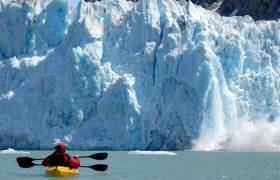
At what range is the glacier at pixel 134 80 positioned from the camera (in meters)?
38.2

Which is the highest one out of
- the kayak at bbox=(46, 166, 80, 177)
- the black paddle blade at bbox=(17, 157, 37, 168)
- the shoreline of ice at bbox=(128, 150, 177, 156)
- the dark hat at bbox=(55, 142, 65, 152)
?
the dark hat at bbox=(55, 142, 65, 152)

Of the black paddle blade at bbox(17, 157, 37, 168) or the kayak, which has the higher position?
the black paddle blade at bbox(17, 157, 37, 168)

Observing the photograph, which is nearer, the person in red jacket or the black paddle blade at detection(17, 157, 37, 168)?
A: the person in red jacket

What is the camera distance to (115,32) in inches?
1608

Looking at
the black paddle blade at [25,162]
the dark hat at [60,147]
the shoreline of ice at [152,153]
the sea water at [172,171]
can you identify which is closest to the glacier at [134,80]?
the shoreline of ice at [152,153]

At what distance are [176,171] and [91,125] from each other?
15.0 m

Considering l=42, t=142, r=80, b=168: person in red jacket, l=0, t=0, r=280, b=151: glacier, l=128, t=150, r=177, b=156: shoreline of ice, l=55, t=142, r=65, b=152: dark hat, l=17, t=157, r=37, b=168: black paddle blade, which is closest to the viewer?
l=55, t=142, r=65, b=152: dark hat

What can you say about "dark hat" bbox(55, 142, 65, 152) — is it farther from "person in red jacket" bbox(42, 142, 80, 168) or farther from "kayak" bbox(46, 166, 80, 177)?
"kayak" bbox(46, 166, 80, 177)

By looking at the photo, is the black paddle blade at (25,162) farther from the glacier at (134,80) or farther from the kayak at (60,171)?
the glacier at (134,80)

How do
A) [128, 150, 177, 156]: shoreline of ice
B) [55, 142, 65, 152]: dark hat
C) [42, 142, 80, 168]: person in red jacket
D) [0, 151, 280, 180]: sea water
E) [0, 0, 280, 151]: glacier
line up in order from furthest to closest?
[0, 0, 280, 151]: glacier → [128, 150, 177, 156]: shoreline of ice → [42, 142, 80, 168]: person in red jacket → [55, 142, 65, 152]: dark hat → [0, 151, 280, 180]: sea water

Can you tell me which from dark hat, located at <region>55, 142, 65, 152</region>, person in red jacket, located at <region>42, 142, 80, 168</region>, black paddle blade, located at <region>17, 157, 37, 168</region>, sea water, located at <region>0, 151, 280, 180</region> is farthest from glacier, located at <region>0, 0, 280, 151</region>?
dark hat, located at <region>55, 142, 65, 152</region>

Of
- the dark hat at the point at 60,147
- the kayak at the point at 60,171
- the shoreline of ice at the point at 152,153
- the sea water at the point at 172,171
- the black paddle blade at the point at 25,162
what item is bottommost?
the shoreline of ice at the point at 152,153

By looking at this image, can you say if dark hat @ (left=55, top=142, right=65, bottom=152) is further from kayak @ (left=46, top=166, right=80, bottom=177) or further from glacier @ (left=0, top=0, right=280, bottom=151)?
glacier @ (left=0, top=0, right=280, bottom=151)

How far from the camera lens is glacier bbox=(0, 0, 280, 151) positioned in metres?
38.2
